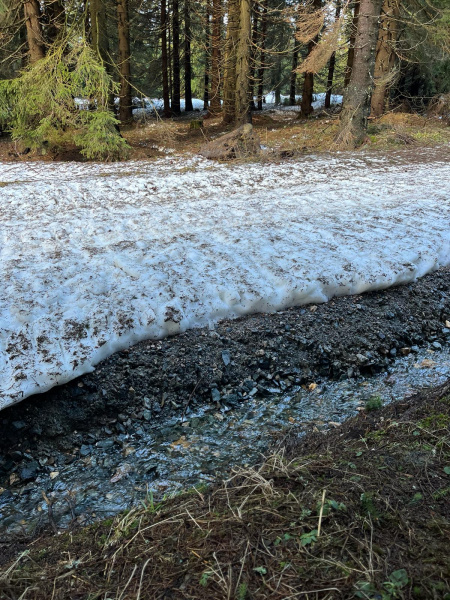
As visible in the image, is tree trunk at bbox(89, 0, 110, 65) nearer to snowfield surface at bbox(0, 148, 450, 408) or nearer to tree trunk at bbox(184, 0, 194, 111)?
snowfield surface at bbox(0, 148, 450, 408)

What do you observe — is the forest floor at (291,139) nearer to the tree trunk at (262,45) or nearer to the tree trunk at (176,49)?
the tree trunk at (262,45)

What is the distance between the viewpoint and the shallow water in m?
3.03

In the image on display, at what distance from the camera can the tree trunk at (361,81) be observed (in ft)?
40.8

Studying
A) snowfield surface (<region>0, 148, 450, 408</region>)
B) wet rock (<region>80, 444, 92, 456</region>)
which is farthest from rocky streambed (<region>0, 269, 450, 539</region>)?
snowfield surface (<region>0, 148, 450, 408</region>)

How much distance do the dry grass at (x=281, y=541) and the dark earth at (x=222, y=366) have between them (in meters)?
1.21

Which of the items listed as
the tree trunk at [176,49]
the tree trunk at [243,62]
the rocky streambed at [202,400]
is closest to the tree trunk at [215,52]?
the tree trunk at [243,62]

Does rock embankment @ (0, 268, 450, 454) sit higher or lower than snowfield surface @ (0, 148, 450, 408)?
lower

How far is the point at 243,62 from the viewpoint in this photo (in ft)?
47.0

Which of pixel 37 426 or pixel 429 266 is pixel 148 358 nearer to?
pixel 37 426

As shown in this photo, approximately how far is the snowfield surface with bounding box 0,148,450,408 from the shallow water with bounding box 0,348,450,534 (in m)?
0.79

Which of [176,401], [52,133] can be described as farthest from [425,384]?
[52,133]

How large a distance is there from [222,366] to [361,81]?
11797 millimetres

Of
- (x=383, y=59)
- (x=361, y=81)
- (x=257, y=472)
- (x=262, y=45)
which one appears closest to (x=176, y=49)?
(x=262, y=45)

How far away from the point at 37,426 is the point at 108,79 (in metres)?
9.57
